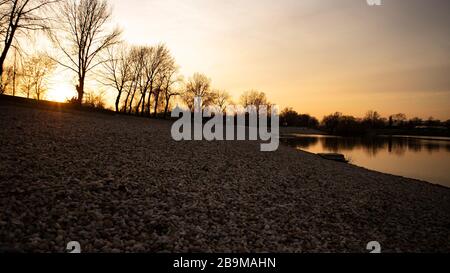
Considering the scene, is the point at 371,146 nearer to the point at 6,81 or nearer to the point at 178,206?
the point at 178,206

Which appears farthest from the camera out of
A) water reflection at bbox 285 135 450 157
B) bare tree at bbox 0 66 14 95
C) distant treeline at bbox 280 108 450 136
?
distant treeline at bbox 280 108 450 136

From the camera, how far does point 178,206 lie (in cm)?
906

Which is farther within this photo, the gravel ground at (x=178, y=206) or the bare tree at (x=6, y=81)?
the bare tree at (x=6, y=81)

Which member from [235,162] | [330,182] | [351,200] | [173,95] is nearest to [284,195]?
[351,200]

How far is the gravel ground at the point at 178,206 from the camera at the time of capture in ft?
22.1

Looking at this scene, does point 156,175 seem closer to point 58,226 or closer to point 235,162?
point 58,226

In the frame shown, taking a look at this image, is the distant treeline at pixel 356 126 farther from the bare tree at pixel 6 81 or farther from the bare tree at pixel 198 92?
the bare tree at pixel 6 81

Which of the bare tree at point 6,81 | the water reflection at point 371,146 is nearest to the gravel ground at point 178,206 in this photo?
the water reflection at point 371,146

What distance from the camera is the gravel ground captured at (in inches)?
265

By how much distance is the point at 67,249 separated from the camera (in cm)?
587

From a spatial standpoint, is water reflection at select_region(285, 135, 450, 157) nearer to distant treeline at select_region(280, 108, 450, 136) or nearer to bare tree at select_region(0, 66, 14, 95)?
distant treeline at select_region(280, 108, 450, 136)

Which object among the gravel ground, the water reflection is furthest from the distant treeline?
the gravel ground

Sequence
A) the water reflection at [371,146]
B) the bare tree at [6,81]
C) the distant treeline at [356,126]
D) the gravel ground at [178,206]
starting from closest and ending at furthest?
the gravel ground at [178,206]
the water reflection at [371,146]
the bare tree at [6,81]
the distant treeline at [356,126]
